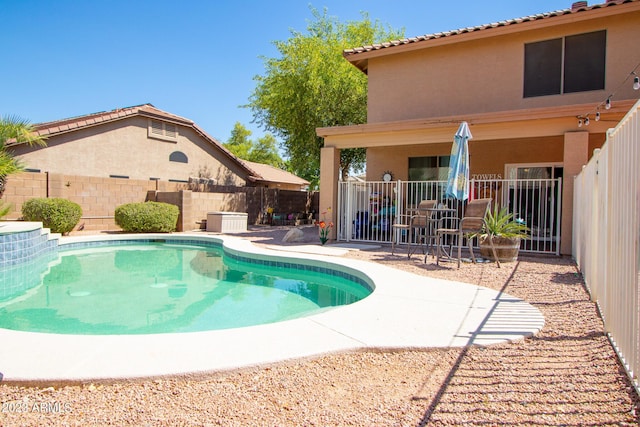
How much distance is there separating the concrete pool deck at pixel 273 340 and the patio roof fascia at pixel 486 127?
19.9 feet

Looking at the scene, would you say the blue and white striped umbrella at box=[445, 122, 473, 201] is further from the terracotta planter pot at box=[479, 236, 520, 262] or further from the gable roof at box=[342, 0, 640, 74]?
the gable roof at box=[342, 0, 640, 74]

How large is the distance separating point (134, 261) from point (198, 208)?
6676 millimetres

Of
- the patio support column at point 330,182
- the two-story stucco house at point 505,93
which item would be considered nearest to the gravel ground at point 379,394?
the two-story stucco house at point 505,93

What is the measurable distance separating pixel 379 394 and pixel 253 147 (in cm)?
5594

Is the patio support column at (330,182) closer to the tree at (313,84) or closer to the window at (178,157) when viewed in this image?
the tree at (313,84)

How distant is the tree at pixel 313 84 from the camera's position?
60.5ft

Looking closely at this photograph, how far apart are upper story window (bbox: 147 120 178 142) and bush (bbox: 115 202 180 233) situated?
7.26 m

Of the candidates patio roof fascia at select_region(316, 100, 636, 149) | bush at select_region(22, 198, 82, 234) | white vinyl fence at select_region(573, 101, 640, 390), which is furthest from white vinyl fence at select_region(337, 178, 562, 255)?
bush at select_region(22, 198, 82, 234)

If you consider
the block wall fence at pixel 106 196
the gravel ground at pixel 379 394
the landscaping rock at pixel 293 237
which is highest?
the block wall fence at pixel 106 196

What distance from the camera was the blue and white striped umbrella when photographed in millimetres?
8867

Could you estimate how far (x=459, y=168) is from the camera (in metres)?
8.90

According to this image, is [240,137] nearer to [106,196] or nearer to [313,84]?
[313,84]

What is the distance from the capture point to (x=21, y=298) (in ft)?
21.7

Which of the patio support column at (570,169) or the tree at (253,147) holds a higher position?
the tree at (253,147)
